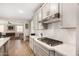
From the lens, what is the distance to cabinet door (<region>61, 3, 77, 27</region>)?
1.71 meters

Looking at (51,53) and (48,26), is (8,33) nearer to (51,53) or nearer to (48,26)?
(48,26)

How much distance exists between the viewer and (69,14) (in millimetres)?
1765

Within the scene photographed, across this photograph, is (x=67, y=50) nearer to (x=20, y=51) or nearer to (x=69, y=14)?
(x=69, y=14)

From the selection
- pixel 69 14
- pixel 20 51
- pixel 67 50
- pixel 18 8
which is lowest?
pixel 20 51

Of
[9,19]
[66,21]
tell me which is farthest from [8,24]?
[66,21]

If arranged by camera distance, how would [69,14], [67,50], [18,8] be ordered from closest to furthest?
[67,50]
[69,14]
[18,8]

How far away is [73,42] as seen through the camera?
2094 mm

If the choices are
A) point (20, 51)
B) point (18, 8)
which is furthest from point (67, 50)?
point (20, 51)

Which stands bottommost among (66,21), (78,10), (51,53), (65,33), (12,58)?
(51,53)

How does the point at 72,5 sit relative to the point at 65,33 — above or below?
above

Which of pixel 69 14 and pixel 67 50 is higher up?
pixel 69 14

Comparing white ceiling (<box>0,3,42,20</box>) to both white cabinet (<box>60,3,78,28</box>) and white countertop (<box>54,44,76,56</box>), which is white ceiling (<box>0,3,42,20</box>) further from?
white countertop (<box>54,44,76,56</box>)

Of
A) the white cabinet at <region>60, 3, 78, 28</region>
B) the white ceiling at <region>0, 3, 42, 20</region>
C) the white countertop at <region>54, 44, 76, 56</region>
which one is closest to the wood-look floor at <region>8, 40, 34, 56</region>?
the white ceiling at <region>0, 3, 42, 20</region>

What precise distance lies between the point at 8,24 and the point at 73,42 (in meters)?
5.72
